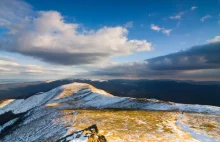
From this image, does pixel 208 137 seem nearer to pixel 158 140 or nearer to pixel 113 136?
pixel 158 140

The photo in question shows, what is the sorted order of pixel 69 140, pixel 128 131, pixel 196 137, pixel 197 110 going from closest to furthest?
pixel 69 140 → pixel 196 137 → pixel 128 131 → pixel 197 110

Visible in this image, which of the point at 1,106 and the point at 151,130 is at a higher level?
the point at 151,130

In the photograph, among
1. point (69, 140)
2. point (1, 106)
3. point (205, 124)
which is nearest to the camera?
point (69, 140)

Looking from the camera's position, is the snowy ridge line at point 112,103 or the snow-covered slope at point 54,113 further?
the snowy ridge line at point 112,103

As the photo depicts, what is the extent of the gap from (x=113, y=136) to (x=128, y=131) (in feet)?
11.1

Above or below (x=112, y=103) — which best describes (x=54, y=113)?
below

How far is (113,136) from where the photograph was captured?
68.2ft

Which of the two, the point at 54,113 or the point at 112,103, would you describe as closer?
the point at 54,113

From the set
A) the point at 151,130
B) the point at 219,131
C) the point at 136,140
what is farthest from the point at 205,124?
the point at 136,140

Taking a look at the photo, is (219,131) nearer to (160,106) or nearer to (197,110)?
(197,110)

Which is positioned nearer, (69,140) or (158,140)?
(69,140)

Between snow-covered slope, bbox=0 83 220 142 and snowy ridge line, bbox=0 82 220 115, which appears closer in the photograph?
snow-covered slope, bbox=0 83 220 142

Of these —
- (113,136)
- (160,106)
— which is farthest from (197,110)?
(113,136)

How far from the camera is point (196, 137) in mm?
21672
